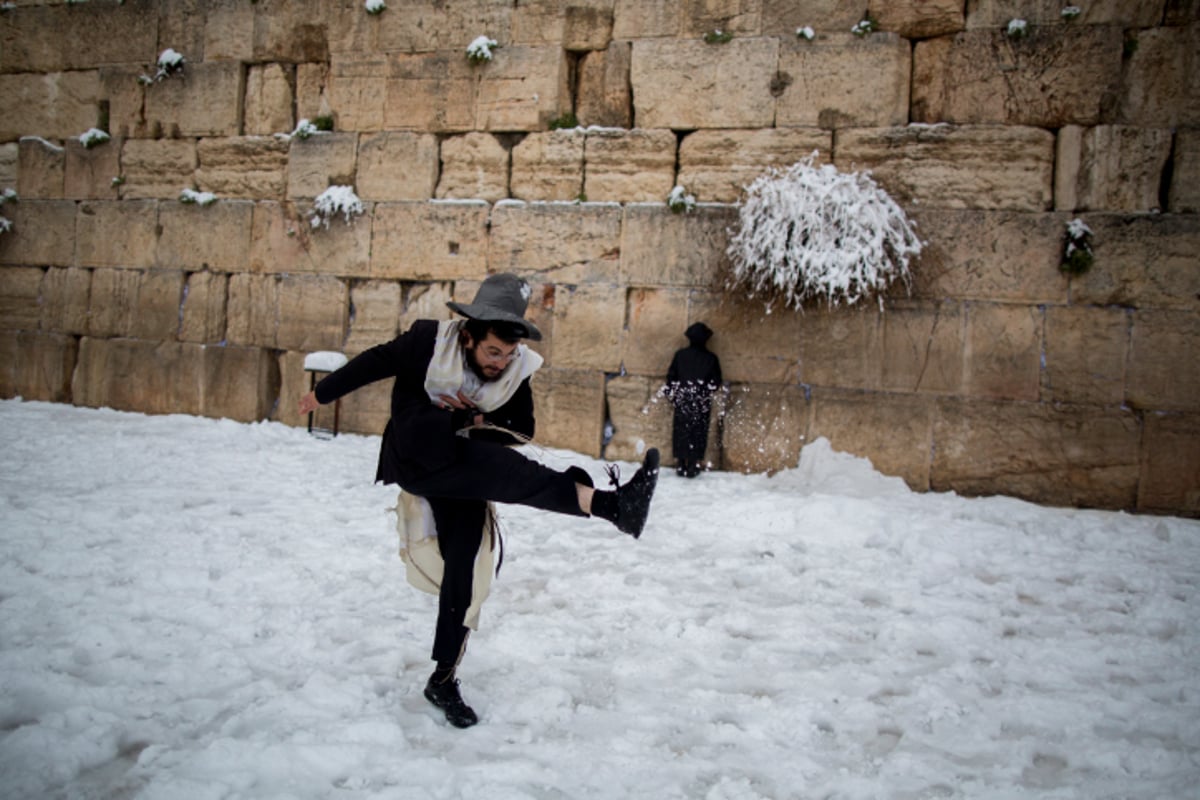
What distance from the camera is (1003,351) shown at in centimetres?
578

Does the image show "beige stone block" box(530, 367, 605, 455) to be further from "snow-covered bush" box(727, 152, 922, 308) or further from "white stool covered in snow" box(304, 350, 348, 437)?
"white stool covered in snow" box(304, 350, 348, 437)

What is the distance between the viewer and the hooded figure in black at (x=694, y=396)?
6.12m

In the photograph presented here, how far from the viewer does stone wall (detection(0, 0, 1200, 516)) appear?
561 cm

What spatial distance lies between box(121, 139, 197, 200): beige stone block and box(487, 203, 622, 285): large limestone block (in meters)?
3.68

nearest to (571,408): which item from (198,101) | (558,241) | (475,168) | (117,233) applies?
(558,241)

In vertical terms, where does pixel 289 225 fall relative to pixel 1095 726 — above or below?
above

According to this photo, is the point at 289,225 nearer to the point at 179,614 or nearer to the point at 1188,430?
the point at 179,614

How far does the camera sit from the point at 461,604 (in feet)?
8.22

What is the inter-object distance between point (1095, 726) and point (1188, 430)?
4.10 m

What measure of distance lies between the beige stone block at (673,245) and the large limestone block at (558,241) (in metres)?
0.13

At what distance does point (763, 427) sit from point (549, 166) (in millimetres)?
3145

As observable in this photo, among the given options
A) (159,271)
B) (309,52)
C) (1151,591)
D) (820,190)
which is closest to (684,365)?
(820,190)

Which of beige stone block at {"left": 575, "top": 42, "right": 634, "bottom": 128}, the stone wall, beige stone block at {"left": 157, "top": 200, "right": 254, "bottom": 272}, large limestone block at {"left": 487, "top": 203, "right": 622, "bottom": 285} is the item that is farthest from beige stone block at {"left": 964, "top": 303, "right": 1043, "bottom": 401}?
beige stone block at {"left": 157, "top": 200, "right": 254, "bottom": 272}

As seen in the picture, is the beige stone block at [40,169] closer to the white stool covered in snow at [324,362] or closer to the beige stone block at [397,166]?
the beige stone block at [397,166]
